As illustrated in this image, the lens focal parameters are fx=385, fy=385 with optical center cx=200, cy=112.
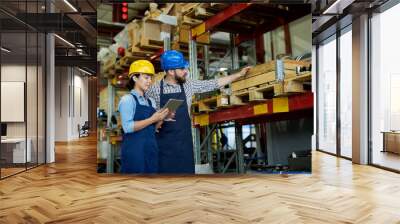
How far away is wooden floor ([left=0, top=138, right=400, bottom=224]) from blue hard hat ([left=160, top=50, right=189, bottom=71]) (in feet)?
4.98

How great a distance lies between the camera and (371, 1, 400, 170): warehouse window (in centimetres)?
606

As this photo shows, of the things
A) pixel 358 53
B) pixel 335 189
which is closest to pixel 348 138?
pixel 358 53

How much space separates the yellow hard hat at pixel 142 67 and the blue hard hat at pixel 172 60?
0.55 feet

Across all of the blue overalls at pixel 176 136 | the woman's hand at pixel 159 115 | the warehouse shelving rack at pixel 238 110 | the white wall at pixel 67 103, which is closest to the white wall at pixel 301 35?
the warehouse shelving rack at pixel 238 110

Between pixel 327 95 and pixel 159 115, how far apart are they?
5.25 meters

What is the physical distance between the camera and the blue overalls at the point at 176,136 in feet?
16.9

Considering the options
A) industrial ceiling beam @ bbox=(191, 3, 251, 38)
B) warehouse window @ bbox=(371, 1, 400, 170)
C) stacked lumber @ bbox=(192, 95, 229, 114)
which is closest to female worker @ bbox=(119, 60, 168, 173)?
stacked lumber @ bbox=(192, 95, 229, 114)

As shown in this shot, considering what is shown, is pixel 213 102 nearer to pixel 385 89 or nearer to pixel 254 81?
pixel 254 81

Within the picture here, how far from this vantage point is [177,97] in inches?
204

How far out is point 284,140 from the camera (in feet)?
17.1

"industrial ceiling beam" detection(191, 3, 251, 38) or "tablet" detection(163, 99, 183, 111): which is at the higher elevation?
"industrial ceiling beam" detection(191, 3, 251, 38)

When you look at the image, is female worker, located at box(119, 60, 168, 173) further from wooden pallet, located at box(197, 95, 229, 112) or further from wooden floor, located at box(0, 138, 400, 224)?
wooden pallet, located at box(197, 95, 229, 112)

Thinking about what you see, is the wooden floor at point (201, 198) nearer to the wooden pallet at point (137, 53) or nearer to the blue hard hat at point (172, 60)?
the blue hard hat at point (172, 60)

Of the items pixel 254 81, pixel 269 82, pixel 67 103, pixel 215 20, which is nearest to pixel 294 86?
pixel 269 82
